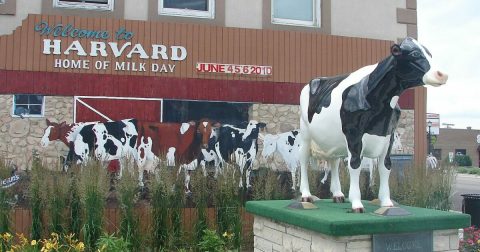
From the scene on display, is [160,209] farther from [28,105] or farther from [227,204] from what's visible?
[28,105]

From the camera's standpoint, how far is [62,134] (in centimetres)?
859

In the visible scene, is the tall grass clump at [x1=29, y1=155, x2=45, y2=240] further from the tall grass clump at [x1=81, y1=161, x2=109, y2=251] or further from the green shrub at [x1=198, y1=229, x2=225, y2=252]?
the green shrub at [x1=198, y1=229, x2=225, y2=252]

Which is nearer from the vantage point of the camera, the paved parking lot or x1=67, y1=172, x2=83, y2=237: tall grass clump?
x1=67, y1=172, x2=83, y2=237: tall grass clump

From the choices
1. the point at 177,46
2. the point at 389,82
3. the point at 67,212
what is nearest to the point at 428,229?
the point at 389,82

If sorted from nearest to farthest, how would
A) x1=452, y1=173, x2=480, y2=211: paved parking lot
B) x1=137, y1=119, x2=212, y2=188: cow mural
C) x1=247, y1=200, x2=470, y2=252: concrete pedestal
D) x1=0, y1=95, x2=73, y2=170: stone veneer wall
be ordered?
1. x1=247, y1=200, x2=470, y2=252: concrete pedestal
2. x1=0, y1=95, x2=73, y2=170: stone veneer wall
3. x1=137, y1=119, x2=212, y2=188: cow mural
4. x1=452, y1=173, x2=480, y2=211: paved parking lot

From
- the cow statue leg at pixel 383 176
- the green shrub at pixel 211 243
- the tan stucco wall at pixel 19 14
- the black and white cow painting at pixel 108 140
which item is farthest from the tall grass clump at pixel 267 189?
the tan stucco wall at pixel 19 14

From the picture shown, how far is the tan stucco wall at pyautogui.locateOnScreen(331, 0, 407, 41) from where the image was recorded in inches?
406

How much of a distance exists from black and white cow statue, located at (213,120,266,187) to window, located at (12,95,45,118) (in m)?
3.00

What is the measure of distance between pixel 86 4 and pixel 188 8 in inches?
72.5

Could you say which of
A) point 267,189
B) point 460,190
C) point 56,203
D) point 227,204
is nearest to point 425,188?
point 267,189

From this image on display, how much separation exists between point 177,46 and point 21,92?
2.74m

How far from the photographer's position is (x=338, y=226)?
398 centimetres

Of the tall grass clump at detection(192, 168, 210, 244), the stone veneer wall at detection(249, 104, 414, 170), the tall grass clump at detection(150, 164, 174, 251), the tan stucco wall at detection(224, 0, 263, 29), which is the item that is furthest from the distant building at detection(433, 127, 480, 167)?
the tall grass clump at detection(150, 164, 174, 251)

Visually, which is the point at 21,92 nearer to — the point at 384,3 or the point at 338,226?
the point at 338,226
